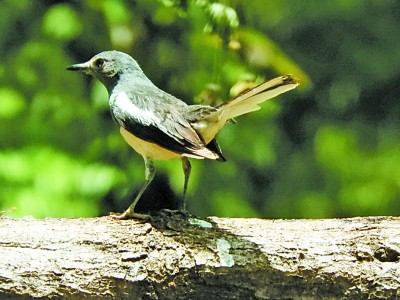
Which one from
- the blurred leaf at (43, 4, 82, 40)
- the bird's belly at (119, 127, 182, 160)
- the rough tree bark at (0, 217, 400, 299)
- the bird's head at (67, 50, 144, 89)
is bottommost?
the rough tree bark at (0, 217, 400, 299)

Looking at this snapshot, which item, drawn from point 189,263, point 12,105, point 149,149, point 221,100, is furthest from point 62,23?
point 189,263

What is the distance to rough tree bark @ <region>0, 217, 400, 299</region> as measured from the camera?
62.7 inches

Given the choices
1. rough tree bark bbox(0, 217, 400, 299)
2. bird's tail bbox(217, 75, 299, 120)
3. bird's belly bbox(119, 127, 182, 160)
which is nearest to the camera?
rough tree bark bbox(0, 217, 400, 299)

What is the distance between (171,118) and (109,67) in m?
0.35

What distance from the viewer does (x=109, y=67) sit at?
210cm

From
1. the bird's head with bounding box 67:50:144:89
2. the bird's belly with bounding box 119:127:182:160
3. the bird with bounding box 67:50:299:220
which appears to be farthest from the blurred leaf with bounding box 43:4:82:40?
the bird's belly with bounding box 119:127:182:160

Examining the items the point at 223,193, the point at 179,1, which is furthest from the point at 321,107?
the point at 179,1

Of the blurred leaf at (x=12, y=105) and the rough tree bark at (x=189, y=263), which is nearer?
the rough tree bark at (x=189, y=263)

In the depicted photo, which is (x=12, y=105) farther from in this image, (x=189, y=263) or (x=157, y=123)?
(x=189, y=263)

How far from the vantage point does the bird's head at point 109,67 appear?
2.10 metres

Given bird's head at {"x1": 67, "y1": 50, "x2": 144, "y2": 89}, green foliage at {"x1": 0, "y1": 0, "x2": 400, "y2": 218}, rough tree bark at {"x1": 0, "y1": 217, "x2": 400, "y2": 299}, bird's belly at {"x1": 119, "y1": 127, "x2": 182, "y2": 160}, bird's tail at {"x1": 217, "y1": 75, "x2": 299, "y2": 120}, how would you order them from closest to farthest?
rough tree bark at {"x1": 0, "y1": 217, "x2": 400, "y2": 299} < bird's tail at {"x1": 217, "y1": 75, "x2": 299, "y2": 120} < bird's belly at {"x1": 119, "y1": 127, "x2": 182, "y2": 160} < bird's head at {"x1": 67, "y1": 50, "x2": 144, "y2": 89} < green foliage at {"x1": 0, "y1": 0, "x2": 400, "y2": 218}

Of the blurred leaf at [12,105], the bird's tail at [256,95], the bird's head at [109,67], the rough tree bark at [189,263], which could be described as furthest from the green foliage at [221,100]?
the rough tree bark at [189,263]

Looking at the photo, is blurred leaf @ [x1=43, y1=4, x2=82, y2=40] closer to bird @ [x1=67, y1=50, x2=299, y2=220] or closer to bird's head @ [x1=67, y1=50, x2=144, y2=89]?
bird's head @ [x1=67, y1=50, x2=144, y2=89]

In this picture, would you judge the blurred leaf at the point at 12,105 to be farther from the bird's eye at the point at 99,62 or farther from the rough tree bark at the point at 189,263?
the rough tree bark at the point at 189,263
